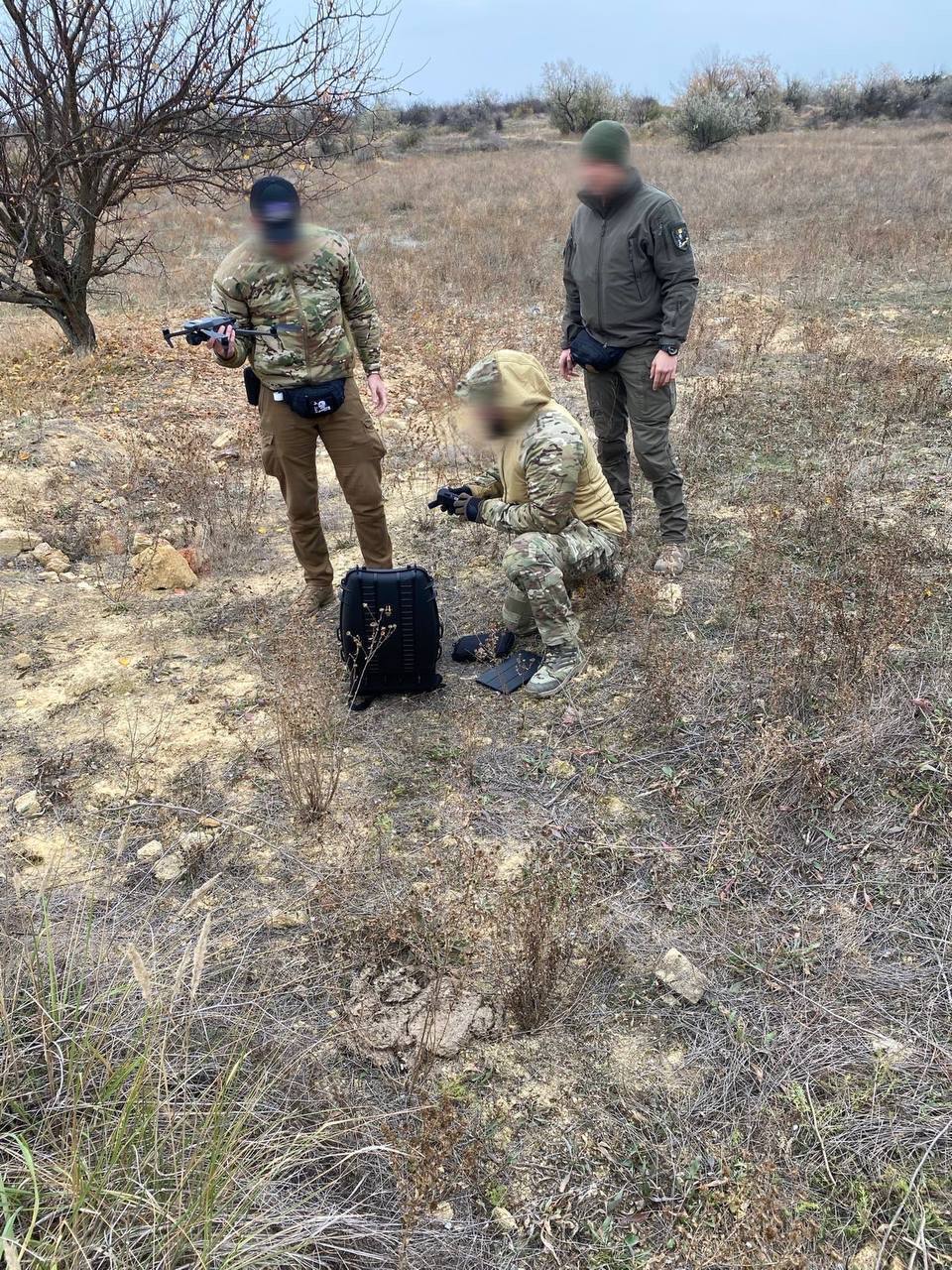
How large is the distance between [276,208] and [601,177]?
1.44 metres

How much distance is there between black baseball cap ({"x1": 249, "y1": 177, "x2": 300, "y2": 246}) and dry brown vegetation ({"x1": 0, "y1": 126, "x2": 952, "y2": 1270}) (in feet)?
5.56

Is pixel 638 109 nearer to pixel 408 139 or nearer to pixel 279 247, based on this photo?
pixel 408 139

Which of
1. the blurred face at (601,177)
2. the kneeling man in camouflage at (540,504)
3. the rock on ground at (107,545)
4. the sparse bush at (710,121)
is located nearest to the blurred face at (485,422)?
the kneeling man in camouflage at (540,504)

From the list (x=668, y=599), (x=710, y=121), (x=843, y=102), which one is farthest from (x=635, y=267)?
(x=843, y=102)

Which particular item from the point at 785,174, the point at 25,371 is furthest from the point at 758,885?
the point at 785,174

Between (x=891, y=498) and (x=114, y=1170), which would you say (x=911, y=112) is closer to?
(x=891, y=498)

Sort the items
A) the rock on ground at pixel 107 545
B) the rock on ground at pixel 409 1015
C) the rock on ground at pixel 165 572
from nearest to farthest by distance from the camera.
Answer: the rock on ground at pixel 409 1015, the rock on ground at pixel 165 572, the rock on ground at pixel 107 545

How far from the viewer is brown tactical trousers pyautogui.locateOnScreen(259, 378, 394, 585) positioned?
3.63 metres

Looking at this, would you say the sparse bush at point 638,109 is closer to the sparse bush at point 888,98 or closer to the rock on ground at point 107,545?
the sparse bush at point 888,98

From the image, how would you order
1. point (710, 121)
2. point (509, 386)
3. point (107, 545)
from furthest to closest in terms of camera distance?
point (710, 121) → point (107, 545) → point (509, 386)

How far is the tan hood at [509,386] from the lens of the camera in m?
3.14

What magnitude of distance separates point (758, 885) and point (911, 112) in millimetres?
34898

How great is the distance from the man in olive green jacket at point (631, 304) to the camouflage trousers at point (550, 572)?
61 centimetres

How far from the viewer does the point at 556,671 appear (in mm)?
3367
